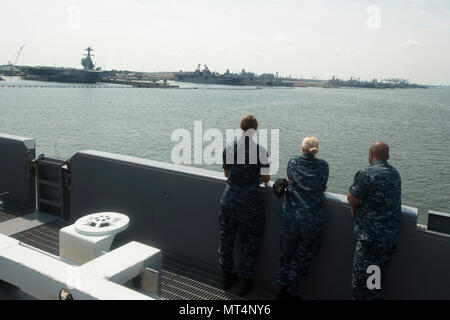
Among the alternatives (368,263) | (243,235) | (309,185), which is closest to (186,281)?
(243,235)

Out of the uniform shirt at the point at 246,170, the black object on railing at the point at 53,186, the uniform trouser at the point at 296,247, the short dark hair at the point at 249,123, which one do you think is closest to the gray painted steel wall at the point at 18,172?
the black object on railing at the point at 53,186

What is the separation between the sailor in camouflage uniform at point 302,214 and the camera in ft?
10.6

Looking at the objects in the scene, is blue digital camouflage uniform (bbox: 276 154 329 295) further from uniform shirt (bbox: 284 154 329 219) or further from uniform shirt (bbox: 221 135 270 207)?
uniform shirt (bbox: 221 135 270 207)

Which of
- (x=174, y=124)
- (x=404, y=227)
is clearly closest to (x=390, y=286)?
(x=404, y=227)

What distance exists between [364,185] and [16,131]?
34221 millimetres

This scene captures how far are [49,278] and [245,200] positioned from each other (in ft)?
6.23

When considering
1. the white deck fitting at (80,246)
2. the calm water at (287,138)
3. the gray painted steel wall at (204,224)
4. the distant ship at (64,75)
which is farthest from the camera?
the distant ship at (64,75)

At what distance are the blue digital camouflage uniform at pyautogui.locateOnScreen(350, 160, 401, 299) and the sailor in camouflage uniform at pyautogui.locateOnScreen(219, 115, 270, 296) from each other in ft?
2.81

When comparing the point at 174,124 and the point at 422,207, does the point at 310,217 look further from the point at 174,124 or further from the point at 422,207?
the point at 174,124

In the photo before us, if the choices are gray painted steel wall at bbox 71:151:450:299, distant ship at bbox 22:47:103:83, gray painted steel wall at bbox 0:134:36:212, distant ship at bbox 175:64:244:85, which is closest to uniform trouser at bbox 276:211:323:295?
gray painted steel wall at bbox 71:151:450:299

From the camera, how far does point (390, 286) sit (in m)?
3.22

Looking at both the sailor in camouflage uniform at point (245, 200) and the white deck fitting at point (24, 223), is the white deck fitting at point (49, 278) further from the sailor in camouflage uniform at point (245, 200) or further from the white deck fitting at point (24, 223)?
the white deck fitting at point (24, 223)

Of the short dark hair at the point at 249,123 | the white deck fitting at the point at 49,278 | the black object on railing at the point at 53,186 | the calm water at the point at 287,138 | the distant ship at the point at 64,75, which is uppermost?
the distant ship at the point at 64,75

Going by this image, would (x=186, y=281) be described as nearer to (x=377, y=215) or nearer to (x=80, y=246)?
(x=80, y=246)
